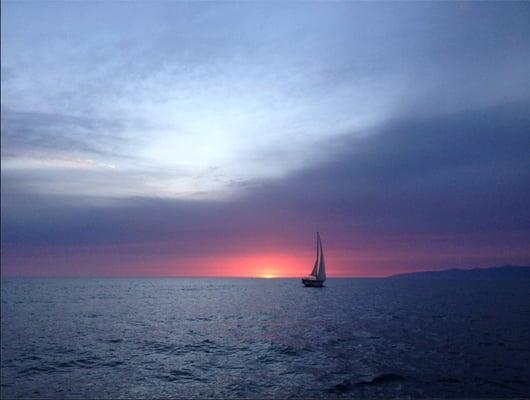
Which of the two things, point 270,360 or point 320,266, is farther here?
point 320,266

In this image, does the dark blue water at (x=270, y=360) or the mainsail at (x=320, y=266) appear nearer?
the dark blue water at (x=270, y=360)

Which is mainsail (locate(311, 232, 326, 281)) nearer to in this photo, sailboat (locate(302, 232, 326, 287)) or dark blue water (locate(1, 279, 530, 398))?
sailboat (locate(302, 232, 326, 287))

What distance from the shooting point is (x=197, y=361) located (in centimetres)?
3619

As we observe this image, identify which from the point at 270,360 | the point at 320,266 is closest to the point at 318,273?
the point at 320,266

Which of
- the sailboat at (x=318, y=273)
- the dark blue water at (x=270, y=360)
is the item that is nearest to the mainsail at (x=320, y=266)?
the sailboat at (x=318, y=273)

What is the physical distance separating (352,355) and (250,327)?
82.2ft

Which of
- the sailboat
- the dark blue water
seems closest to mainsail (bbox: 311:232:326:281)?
the sailboat

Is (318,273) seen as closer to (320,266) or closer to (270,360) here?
(320,266)

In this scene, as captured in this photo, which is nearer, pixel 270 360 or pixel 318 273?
pixel 270 360

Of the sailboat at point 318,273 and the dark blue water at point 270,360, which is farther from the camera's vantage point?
the sailboat at point 318,273

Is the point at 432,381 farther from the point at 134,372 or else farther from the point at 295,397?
the point at 134,372

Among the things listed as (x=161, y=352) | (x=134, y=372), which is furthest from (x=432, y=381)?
(x=161, y=352)

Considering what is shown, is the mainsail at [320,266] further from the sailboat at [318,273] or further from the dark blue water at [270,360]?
the dark blue water at [270,360]

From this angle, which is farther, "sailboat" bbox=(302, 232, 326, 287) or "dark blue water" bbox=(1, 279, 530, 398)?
"sailboat" bbox=(302, 232, 326, 287)
